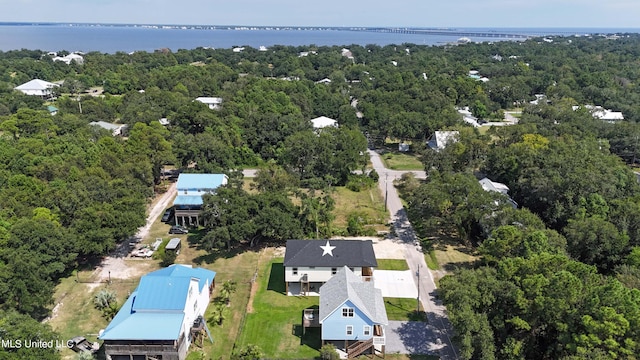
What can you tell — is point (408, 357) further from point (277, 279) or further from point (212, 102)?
point (212, 102)

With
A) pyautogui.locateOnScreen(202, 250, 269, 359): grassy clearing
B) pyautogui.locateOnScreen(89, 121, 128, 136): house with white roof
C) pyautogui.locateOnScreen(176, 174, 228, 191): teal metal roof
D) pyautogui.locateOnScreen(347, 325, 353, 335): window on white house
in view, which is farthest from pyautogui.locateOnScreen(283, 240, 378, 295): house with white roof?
pyautogui.locateOnScreen(89, 121, 128, 136): house with white roof

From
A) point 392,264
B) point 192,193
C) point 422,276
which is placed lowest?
point 392,264

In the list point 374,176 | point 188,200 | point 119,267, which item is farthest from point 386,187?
point 119,267

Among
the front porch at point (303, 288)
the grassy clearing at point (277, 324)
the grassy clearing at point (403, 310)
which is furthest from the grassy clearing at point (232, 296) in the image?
the grassy clearing at point (403, 310)

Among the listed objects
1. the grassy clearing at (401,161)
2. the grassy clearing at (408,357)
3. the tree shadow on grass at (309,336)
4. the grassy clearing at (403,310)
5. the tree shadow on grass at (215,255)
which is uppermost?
the grassy clearing at (408,357)

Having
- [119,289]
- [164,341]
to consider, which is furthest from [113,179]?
[164,341]

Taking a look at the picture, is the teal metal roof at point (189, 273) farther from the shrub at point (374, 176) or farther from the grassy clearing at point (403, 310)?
the shrub at point (374, 176)

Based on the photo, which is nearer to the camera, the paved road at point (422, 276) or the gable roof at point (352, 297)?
the gable roof at point (352, 297)
